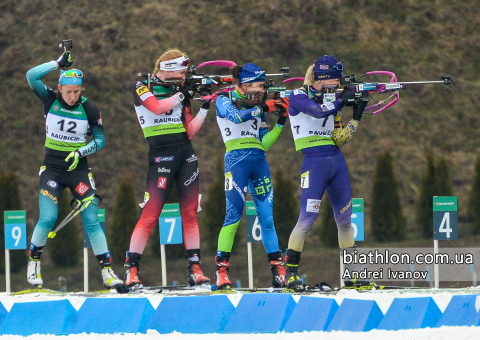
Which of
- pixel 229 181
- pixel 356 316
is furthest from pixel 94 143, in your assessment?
pixel 356 316

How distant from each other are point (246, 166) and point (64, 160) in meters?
1.97

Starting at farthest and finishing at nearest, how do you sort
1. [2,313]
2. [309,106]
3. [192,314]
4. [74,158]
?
[74,158] → [309,106] → [2,313] → [192,314]

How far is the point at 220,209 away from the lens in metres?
17.0

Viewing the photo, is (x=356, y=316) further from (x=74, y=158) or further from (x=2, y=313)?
(x=74, y=158)

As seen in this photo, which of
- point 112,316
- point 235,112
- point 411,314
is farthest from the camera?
point 235,112

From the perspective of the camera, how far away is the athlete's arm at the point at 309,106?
28.0ft

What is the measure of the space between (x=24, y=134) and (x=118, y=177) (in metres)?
2.79

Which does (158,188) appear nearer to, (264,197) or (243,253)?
(264,197)

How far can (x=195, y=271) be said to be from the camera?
925 cm

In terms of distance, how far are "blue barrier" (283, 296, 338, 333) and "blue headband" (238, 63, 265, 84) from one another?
2.77m

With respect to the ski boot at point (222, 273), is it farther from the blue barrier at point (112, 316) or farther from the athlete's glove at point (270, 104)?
the athlete's glove at point (270, 104)

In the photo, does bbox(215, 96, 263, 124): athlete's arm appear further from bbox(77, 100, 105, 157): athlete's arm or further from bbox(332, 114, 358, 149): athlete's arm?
bbox(77, 100, 105, 157): athlete's arm

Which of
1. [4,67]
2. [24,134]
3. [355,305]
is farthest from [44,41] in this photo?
[355,305]

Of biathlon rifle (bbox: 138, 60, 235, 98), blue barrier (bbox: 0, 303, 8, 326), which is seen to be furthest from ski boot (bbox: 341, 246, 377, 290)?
blue barrier (bbox: 0, 303, 8, 326)
